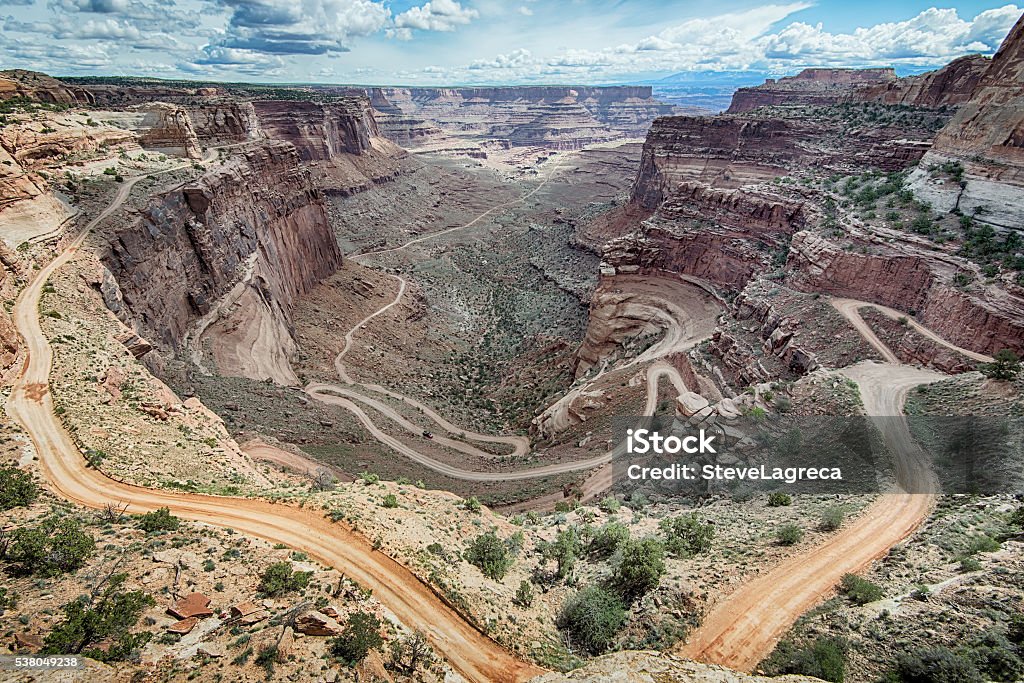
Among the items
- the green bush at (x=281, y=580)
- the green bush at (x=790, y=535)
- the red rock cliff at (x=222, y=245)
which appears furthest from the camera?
the red rock cliff at (x=222, y=245)

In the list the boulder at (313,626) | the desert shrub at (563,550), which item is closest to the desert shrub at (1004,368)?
the desert shrub at (563,550)

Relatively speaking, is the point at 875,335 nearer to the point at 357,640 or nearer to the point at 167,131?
the point at 357,640

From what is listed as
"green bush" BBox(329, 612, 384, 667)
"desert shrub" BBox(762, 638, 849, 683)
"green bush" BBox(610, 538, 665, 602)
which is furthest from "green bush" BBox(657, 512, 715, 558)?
"green bush" BBox(329, 612, 384, 667)

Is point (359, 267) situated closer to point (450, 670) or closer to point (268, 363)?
point (268, 363)

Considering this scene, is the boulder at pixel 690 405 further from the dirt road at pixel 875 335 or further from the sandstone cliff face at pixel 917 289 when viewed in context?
the sandstone cliff face at pixel 917 289

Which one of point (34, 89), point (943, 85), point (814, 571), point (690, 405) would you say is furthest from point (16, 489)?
point (943, 85)
